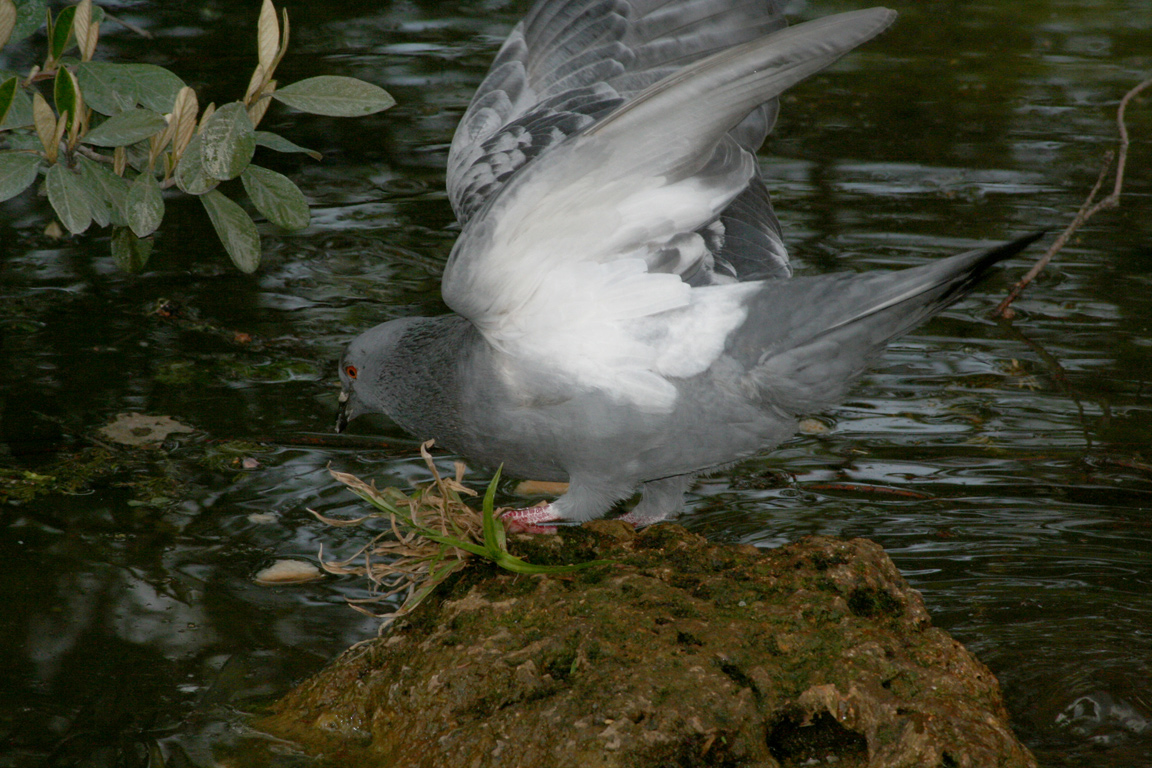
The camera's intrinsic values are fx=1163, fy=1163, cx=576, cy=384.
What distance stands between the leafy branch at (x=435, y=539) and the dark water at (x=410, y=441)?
0.51 metres

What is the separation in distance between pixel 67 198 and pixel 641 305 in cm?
168

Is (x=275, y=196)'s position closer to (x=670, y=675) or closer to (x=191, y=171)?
(x=191, y=171)

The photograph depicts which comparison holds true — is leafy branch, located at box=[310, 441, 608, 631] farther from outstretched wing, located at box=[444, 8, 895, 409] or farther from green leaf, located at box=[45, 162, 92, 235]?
green leaf, located at box=[45, 162, 92, 235]

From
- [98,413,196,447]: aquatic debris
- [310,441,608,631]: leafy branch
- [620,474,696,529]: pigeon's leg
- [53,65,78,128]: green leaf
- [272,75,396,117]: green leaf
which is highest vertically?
[53,65,78,128]: green leaf

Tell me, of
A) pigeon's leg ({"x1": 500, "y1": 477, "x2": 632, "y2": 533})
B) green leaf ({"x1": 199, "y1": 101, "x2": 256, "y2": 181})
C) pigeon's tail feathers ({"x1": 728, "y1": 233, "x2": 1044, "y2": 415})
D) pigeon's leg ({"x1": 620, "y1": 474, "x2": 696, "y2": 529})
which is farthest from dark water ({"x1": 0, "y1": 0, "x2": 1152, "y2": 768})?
green leaf ({"x1": 199, "y1": 101, "x2": 256, "y2": 181})

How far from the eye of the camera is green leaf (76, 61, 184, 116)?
11.1 feet

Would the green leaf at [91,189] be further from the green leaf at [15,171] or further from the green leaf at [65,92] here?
the green leaf at [65,92]

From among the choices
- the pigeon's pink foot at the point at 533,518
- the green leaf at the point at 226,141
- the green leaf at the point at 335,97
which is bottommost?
the pigeon's pink foot at the point at 533,518

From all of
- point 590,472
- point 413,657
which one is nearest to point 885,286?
point 590,472

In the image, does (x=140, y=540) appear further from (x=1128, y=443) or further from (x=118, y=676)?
(x=1128, y=443)

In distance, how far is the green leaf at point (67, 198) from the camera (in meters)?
3.27

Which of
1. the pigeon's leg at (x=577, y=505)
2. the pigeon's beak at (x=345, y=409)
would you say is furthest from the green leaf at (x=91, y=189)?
the pigeon's leg at (x=577, y=505)

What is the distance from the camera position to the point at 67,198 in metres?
3.28

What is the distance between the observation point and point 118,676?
11.1 ft
